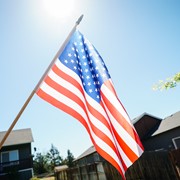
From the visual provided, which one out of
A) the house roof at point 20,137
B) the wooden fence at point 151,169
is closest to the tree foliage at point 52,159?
the house roof at point 20,137

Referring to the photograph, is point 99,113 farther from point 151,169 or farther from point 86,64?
point 151,169

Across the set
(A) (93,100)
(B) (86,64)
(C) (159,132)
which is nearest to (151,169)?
(A) (93,100)

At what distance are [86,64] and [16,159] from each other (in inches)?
961

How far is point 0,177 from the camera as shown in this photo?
74.1 feet

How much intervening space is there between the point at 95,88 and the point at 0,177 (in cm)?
2433

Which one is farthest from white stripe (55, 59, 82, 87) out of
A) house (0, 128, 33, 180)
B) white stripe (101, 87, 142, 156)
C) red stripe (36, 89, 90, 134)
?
house (0, 128, 33, 180)

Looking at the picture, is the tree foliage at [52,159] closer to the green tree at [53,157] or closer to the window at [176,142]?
A: the green tree at [53,157]

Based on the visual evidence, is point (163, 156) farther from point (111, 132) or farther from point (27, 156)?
point (27, 156)

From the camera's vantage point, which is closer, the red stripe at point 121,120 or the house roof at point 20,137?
the red stripe at point 121,120

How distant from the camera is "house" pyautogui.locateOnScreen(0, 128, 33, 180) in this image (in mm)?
22781

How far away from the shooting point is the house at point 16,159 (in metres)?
22.8

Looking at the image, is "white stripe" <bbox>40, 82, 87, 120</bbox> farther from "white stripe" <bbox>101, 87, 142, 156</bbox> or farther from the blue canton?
"white stripe" <bbox>101, 87, 142, 156</bbox>

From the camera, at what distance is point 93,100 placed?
355 centimetres

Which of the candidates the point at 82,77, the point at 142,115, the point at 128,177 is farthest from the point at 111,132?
the point at 142,115
